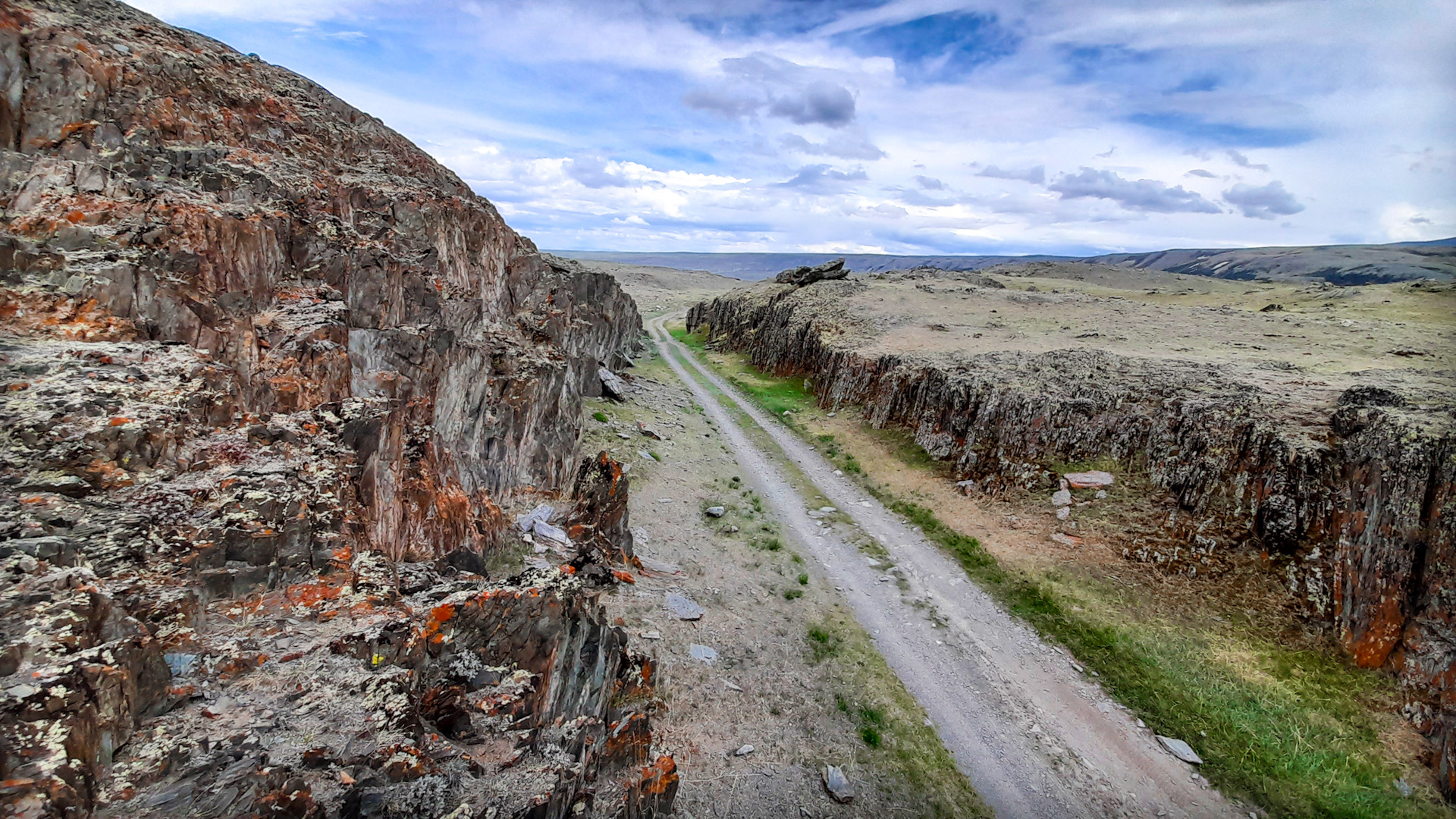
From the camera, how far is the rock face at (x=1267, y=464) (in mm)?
15070

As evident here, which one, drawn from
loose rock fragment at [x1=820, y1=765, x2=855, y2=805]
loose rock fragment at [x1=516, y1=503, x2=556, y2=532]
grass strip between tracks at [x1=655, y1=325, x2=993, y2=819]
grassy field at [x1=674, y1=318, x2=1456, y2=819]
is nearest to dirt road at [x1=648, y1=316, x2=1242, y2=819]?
grass strip between tracks at [x1=655, y1=325, x2=993, y2=819]

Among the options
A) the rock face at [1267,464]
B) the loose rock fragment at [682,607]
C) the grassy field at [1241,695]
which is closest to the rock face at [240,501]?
the loose rock fragment at [682,607]

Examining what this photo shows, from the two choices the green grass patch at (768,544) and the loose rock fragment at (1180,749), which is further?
the green grass patch at (768,544)

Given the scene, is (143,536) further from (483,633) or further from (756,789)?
(756,789)

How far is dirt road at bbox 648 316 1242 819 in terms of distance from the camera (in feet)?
42.2

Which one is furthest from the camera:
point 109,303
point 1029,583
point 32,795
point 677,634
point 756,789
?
point 1029,583

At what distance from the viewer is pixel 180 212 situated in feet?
38.2

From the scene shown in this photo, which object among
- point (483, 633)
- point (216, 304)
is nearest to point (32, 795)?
point (483, 633)

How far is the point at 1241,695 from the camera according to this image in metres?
15.3

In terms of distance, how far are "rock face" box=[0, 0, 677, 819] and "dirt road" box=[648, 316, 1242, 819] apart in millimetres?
7858

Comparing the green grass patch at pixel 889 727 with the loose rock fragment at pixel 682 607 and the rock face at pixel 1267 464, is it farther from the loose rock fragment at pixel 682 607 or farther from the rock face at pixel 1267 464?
the rock face at pixel 1267 464

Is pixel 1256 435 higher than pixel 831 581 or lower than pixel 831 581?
higher

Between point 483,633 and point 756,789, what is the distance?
7146 mm

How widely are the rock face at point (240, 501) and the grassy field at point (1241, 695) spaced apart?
10.4 m
